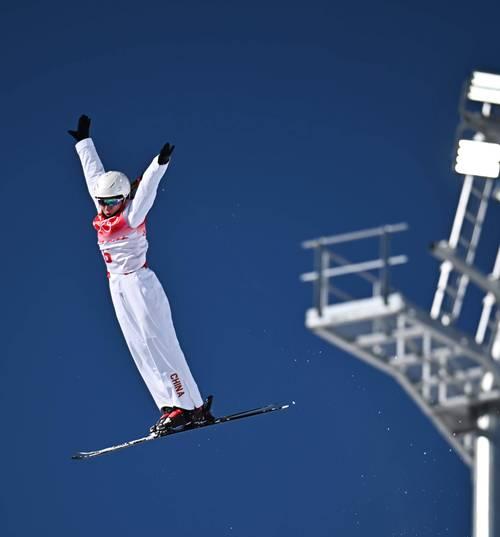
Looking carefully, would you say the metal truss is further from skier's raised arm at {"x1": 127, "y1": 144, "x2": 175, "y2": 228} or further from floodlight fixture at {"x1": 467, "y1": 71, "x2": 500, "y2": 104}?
skier's raised arm at {"x1": 127, "y1": 144, "x2": 175, "y2": 228}

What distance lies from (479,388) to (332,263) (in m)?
4.14

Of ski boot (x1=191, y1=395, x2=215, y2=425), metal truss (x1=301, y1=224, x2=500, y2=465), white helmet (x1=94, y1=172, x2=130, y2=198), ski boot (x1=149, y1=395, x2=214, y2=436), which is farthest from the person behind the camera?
ski boot (x1=191, y1=395, x2=215, y2=425)

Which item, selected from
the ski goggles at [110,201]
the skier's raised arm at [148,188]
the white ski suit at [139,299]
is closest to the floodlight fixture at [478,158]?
the skier's raised arm at [148,188]

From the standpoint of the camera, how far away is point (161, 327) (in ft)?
61.2

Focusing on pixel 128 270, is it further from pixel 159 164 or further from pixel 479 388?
pixel 479 388

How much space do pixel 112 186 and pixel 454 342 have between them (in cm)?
414

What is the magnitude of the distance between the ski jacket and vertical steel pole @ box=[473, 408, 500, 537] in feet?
12.9

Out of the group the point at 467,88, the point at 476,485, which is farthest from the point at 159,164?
the point at 476,485

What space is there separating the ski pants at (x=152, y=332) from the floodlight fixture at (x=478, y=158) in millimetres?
3615

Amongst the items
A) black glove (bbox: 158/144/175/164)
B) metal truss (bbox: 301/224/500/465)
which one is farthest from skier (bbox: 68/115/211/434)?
metal truss (bbox: 301/224/500/465)

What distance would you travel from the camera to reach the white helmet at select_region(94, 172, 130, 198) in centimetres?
1819

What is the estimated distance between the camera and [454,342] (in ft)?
51.6

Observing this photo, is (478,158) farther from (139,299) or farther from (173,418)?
(173,418)

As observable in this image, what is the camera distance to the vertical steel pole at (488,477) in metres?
16.4
